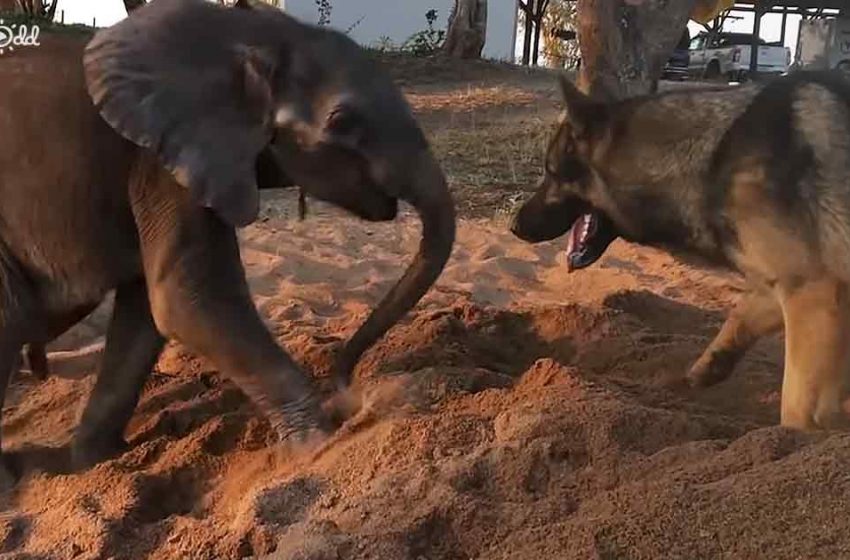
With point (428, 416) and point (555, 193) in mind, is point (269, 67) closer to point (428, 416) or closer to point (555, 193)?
point (428, 416)

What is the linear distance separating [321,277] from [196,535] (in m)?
3.83

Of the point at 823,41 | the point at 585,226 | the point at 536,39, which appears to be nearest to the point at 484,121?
the point at 585,226

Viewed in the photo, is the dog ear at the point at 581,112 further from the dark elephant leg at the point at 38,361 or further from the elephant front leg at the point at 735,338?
the dark elephant leg at the point at 38,361

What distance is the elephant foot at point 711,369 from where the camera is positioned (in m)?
5.06

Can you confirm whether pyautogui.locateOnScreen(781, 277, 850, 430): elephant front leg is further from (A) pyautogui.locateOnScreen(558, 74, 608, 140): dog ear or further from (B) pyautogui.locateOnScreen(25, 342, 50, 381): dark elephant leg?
(B) pyautogui.locateOnScreen(25, 342, 50, 381): dark elephant leg

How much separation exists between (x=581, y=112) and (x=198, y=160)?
5.74 feet

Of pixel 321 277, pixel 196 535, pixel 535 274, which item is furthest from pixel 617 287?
pixel 196 535

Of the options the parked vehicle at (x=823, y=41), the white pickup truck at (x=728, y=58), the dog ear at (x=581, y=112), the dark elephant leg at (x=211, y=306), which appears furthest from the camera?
the white pickup truck at (x=728, y=58)

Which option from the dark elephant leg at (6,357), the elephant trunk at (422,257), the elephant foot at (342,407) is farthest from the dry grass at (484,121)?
the dark elephant leg at (6,357)

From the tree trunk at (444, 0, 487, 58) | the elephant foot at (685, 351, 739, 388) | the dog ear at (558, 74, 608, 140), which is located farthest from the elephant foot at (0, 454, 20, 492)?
the tree trunk at (444, 0, 487, 58)

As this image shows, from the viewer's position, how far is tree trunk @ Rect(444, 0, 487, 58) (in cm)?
2094

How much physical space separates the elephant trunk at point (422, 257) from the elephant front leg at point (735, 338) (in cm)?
141

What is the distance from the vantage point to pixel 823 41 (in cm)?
3256

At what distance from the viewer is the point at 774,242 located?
14.0ft
